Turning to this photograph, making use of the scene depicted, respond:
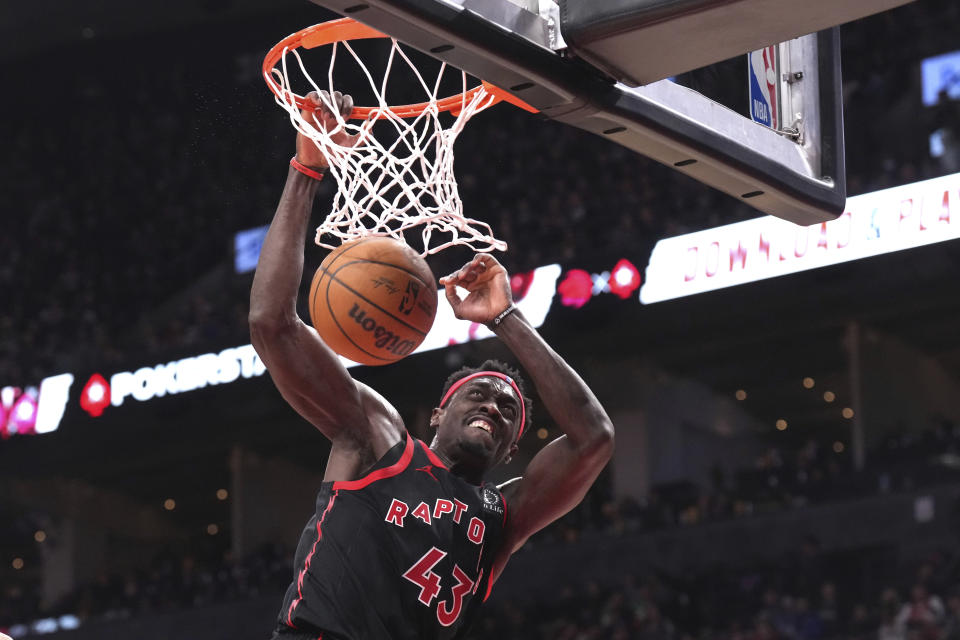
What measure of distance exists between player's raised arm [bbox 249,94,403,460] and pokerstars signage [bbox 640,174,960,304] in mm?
11665

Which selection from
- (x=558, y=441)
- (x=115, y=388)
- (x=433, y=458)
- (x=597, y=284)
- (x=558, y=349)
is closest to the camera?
(x=433, y=458)

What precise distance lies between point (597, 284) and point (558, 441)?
12.5 meters

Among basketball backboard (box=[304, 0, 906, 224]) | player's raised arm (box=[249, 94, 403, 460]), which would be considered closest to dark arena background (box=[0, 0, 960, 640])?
player's raised arm (box=[249, 94, 403, 460])

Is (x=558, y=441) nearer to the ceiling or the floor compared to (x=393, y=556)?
nearer to the ceiling

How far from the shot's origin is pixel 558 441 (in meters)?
4.20

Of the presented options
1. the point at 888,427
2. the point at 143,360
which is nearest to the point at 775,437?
the point at 888,427

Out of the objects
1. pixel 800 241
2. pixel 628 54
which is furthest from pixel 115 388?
pixel 628 54

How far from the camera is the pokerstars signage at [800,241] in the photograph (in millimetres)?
14570

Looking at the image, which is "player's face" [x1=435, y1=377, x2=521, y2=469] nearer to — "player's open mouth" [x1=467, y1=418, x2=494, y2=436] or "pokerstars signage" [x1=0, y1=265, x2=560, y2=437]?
"player's open mouth" [x1=467, y1=418, x2=494, y2=436]

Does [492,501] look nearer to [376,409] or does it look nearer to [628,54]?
[376,409]

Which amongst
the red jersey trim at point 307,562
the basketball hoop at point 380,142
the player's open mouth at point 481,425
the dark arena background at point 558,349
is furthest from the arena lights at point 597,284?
the red jersey trim at point 307,562

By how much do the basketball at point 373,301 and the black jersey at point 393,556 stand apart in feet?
0.93

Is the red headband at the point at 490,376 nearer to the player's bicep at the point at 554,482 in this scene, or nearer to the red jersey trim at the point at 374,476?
the player's bicep at the point at 554,482

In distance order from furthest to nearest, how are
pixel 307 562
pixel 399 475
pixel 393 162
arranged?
pixel 393 162
pixel 399 475
pixel 307 562
